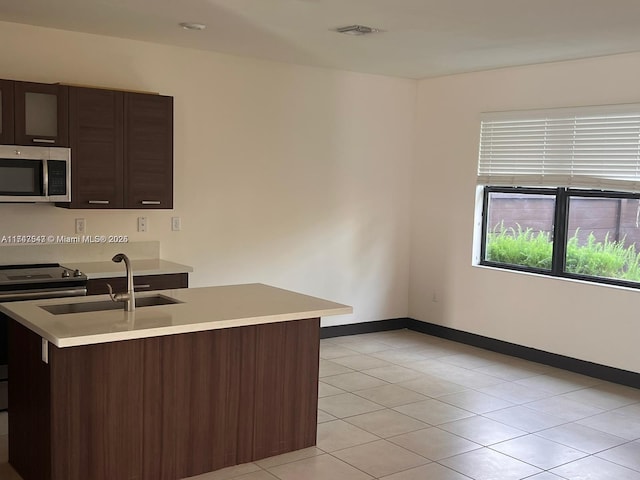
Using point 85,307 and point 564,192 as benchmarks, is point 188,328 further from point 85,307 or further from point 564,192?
point 564,192

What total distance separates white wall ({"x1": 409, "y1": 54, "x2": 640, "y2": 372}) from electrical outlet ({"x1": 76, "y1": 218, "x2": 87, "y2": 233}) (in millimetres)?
3357

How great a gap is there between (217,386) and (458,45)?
3.12m

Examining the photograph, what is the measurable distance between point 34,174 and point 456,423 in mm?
3195

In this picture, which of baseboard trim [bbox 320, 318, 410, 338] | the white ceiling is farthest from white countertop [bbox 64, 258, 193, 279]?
baseboard trim [bbox 320, 318, 410, 338]

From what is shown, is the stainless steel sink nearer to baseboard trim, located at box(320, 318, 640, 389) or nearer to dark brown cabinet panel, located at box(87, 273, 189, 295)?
dark brown cabinet panel, located at box(87, 273, 189, 295)

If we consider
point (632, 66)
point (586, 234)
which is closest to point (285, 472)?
point (586, 234)

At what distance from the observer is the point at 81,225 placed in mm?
5016

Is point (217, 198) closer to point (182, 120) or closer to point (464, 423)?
point (182, 120)

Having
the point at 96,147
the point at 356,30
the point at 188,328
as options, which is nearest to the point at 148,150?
the point at 96,147

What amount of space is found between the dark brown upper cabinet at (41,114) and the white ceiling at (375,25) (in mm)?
480

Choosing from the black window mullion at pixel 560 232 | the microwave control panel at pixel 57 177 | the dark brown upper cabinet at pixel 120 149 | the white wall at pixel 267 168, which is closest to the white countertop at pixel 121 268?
the white wall at pixel 267 168

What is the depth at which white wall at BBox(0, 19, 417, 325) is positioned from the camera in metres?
4.97

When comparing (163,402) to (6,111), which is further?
(6,111)

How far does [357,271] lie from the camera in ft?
21.9
